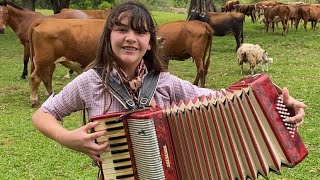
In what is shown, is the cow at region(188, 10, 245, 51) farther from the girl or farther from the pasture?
the girl

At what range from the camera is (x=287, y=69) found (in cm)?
1318

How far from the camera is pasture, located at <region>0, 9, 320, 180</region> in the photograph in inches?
232

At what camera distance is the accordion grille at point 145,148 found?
241cm

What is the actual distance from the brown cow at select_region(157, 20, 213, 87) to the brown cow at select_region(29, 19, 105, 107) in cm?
191

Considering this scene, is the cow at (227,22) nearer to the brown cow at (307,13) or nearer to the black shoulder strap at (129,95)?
the brown cow at (307,13)

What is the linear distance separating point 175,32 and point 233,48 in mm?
7790

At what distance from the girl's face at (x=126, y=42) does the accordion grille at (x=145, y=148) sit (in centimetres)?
45

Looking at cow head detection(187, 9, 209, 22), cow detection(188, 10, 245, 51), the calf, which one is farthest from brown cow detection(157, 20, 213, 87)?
cow detection(188, 10, 245, 51)

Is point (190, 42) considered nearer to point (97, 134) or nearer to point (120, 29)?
point (120, 29)

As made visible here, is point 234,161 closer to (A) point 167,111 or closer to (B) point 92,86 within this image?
(A) point 167,111

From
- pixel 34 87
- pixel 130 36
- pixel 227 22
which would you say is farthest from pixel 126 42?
pixel 227 22

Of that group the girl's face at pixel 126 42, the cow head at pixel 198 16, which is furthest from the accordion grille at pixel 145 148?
the cow head at pixel 198 16

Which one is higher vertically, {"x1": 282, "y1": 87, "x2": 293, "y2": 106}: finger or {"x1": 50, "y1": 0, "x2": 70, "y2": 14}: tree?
{"x1": 282, "y1": 87, "x2": 293, "y2": 106}: finger

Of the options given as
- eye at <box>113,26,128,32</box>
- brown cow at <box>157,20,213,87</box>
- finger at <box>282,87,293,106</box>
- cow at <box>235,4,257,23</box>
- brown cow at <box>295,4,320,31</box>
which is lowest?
cow at <box>235,4,257,23</box>
